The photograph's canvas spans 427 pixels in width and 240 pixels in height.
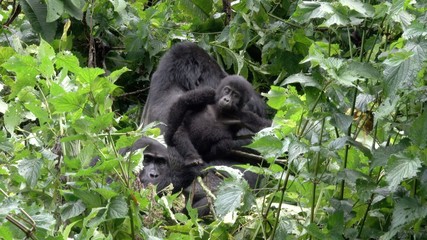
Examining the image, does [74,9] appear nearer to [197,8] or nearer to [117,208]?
[197,8]

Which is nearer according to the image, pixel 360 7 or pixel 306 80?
pixel 306 80

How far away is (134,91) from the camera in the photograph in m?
5.62

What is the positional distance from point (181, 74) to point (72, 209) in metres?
2.43

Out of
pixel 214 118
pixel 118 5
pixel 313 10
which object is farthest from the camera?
pixel 118 5

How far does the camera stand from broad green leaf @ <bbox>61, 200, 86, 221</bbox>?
8.70 ft

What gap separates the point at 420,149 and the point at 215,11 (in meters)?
3.20

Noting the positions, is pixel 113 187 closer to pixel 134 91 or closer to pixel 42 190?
pixel 42 190

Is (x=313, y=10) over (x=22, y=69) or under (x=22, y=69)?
over

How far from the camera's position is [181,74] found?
505 cm

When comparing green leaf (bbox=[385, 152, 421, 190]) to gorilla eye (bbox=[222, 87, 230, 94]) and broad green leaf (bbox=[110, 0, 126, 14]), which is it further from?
broad green leaf (bbox=[110, 0, 126, 14])

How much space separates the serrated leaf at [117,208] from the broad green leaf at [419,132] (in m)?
0.76

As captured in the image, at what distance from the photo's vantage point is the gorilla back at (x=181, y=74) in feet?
16.5

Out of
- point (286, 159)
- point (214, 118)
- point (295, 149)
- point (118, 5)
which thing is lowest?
point (214, 118)

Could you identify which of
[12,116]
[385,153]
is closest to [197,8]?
[12,116]
